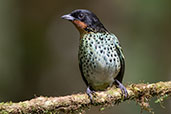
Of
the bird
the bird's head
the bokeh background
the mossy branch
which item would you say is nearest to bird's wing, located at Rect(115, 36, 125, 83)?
the bird

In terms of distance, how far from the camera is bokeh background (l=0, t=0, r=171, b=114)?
820 centimetres

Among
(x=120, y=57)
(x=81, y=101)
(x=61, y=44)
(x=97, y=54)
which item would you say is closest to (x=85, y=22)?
(x=97, y=54)

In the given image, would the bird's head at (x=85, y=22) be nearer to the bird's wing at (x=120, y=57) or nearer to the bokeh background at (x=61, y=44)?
the bird's wing at (x=120, y=57)

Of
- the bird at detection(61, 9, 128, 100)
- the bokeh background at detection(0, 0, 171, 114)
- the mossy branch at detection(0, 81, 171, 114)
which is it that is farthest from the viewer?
the bokeh background at detection(0, 0, 171, 114)

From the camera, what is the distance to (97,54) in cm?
455

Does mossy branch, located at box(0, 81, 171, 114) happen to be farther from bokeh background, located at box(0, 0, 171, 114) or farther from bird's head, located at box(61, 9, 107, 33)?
bokeh background, located at box(0, 0, 171, 114)

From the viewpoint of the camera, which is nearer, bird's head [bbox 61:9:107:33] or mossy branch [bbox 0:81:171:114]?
mossy branch [bbox 0:81:171:114]

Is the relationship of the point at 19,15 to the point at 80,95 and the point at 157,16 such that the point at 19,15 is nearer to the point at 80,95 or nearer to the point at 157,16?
the point at 157,16

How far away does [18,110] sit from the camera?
11.6 ft

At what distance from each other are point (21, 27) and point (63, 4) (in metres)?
1.31

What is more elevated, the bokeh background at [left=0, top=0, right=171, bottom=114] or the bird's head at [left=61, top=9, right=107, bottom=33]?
the bird's head at [left=61, top=9, right=107, bottom=33]

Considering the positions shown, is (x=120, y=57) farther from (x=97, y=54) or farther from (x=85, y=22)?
(x=85, y=22)

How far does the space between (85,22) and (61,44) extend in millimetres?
3953

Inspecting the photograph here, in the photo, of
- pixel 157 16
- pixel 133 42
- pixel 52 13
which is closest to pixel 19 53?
pixel 52 13
